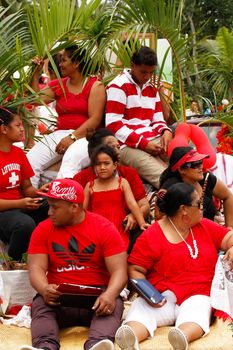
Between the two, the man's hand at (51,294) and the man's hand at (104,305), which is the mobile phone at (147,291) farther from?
the man's hand at (51,294)

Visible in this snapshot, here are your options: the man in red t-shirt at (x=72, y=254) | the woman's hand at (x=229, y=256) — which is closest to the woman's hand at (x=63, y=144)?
the man in red t-shirt at (x=72, y=254)

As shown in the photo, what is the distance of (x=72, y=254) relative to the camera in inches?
242

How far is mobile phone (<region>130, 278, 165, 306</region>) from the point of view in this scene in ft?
19.5

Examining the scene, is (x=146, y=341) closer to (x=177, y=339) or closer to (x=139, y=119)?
(x=177, y=339)

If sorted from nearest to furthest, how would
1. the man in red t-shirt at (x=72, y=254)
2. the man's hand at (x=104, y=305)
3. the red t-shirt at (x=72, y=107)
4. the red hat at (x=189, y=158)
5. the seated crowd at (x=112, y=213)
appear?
the man's hand at (x=104, y=305)
the seated crowd at (x=112, y=213)
the man in red t-shirt at (x=72, y=254)
the red hat at (x=189, y=158)
the red t-shirt at (x=72, y=107)

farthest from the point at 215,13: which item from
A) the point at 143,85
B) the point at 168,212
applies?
the point at 168,212

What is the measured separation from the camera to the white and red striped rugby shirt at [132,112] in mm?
7836

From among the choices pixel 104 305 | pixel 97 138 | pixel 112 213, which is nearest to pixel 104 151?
pixel 97 138

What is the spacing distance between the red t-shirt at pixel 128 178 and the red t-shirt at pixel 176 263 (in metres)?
1.04

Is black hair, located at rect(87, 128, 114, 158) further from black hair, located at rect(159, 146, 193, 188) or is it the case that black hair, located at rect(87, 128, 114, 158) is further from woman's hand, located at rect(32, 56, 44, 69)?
woman's hand, located at rect(32, 56, 44, 69)

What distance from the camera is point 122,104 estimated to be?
7.91m

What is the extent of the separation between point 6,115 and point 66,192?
145 centimetres

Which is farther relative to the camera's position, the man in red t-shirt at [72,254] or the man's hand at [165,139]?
the man's hand at [165,139]

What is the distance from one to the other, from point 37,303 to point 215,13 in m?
24.0
